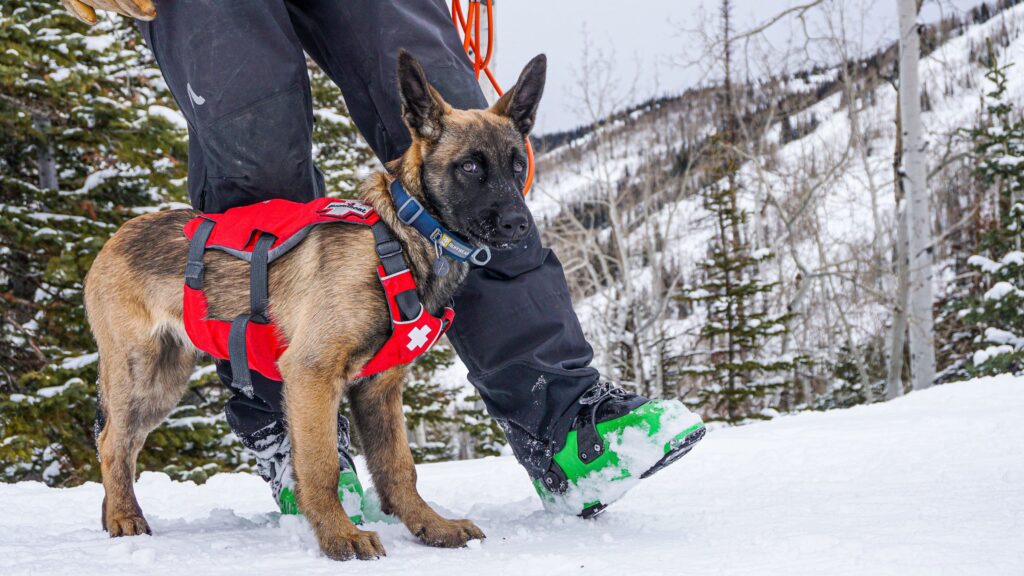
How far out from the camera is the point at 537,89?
2.69 metres

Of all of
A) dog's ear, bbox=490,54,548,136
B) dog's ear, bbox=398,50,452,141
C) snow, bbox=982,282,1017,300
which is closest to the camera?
dog's ear, bbox=398,50,452,141

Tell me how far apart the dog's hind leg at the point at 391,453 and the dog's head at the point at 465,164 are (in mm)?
551

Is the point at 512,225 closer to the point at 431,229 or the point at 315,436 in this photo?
the point at 431,229

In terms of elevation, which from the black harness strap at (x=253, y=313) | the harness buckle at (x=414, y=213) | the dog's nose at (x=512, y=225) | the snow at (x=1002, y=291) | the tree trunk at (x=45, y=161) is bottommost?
the snow at (x=1002, y=291)

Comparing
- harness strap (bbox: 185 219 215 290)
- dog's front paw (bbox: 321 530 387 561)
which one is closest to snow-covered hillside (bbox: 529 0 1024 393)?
harness strap (bbox: 185 219 215 290)

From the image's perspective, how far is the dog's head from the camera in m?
2.34

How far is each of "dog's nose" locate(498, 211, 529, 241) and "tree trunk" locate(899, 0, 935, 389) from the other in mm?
14607

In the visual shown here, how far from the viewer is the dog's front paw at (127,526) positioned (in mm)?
2420

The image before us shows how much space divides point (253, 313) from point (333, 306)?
0.37 metres

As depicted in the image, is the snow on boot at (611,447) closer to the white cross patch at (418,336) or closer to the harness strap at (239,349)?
the white cross patch at (418,336)

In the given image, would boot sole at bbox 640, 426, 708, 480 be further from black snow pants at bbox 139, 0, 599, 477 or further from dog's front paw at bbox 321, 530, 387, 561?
dog's front paw at bbox 321, 530, 387, 561

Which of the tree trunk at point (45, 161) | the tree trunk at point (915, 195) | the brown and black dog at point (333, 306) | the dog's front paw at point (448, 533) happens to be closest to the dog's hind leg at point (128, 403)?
the brown and black dog at point (333, 306)

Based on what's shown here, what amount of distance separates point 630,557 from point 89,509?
247 centimetres

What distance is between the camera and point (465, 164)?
244cm
